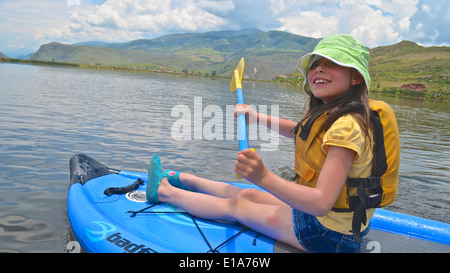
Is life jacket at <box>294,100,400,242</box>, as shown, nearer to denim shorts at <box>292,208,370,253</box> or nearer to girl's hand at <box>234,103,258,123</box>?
denim shorts at <box>292,208,370,253</box>

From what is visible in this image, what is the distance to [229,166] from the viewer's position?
27.0ft

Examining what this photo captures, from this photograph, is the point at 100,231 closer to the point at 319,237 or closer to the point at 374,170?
the point at 319,237

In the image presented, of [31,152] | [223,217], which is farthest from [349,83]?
[31,152]

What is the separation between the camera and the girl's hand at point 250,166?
209cm

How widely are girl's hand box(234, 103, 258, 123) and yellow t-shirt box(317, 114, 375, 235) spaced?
4.84ft

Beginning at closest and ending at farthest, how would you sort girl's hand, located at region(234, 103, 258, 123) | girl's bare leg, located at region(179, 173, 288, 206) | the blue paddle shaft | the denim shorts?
the denim shorts, the blue paddle shaft, girl's bare leg, located at region(179, 173, 288, 206), girl's hand, located at region(234, 103, 258, 123)

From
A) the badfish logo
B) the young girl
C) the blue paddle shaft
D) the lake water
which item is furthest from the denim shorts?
the lake water

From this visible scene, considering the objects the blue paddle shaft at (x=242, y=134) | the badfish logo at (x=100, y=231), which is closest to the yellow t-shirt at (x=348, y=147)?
the blue paddle shaft at (x=242, y=134)

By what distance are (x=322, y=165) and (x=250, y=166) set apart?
0.74 m

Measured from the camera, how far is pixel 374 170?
246 cm

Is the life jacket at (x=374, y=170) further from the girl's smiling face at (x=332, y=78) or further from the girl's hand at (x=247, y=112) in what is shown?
the girl's hand at (x=247, y=112)

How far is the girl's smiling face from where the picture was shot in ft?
8.12

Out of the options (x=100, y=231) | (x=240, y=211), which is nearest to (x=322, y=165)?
(x=240, y=211)

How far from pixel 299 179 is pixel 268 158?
6.47 m
